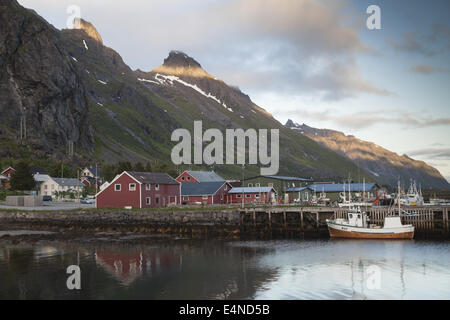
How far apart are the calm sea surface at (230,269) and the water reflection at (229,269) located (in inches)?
2.8

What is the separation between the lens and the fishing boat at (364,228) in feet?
192

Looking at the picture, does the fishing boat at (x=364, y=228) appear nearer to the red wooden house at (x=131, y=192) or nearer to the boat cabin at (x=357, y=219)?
the boat cabin at (x=357, y=219)

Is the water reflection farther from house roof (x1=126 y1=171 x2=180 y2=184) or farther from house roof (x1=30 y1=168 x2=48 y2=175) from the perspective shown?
house roof (x1=30 y1=168 x2=48 y2=175)

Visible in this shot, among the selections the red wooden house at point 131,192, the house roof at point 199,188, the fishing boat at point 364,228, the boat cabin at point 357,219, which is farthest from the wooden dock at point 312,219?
the house roof at point 199,188

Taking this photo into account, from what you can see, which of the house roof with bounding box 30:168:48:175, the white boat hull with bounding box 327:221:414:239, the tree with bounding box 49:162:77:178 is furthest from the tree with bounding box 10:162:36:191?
the white boat hull with bounding box 327:221:414:239

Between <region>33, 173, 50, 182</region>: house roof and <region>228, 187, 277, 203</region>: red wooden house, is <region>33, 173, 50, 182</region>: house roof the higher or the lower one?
the higher one

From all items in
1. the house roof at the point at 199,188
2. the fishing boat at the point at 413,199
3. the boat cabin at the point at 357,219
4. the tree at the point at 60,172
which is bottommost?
the boat cabin at the point at 357,219

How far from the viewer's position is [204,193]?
90375 mm

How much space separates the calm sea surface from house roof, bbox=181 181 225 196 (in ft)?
106

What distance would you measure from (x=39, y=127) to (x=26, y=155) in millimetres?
30963

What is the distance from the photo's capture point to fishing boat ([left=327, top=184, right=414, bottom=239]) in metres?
58.4

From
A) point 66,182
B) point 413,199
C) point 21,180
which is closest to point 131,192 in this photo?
point 21,180

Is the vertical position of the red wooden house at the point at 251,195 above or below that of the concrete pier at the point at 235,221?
above

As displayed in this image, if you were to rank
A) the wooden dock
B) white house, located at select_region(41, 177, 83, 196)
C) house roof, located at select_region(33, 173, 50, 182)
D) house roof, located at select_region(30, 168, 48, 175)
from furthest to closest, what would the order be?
house roof, located at select_region(30, 168, 48, 175)
house roof, located at select_region(33, 173, 50, 182)
white house, located at select_region(41, 177, 83, 196)
the wooden dock
